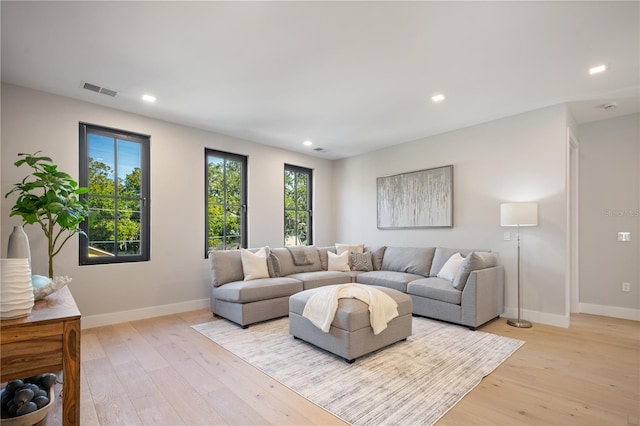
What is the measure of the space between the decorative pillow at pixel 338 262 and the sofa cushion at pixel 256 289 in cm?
103

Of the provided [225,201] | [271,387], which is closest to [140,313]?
[225,201]

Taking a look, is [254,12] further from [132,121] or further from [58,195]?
[132,121]

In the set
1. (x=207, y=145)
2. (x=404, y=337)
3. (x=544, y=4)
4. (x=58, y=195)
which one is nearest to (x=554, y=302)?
(x=404, y=337)

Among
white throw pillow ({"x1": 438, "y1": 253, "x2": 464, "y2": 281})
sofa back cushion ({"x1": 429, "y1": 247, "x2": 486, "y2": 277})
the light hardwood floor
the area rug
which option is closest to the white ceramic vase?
the light hardwood floor

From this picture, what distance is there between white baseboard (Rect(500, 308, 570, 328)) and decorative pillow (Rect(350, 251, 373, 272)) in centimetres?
197

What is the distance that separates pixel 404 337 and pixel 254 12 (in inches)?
121

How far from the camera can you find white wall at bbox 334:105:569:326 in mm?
3783

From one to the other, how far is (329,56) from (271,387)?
271cm

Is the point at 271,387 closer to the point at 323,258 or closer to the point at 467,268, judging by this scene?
the point at 467,268

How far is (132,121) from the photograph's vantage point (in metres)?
4.05

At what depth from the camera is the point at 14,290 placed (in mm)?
1299

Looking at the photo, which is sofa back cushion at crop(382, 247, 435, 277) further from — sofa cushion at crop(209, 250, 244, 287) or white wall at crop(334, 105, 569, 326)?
sofa cushion at crop(209, 250, 244, 287)

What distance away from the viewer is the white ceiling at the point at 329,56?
2.16m

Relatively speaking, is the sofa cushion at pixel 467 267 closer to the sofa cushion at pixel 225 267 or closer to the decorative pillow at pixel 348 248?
the decorative pillow at pixel 348 248
